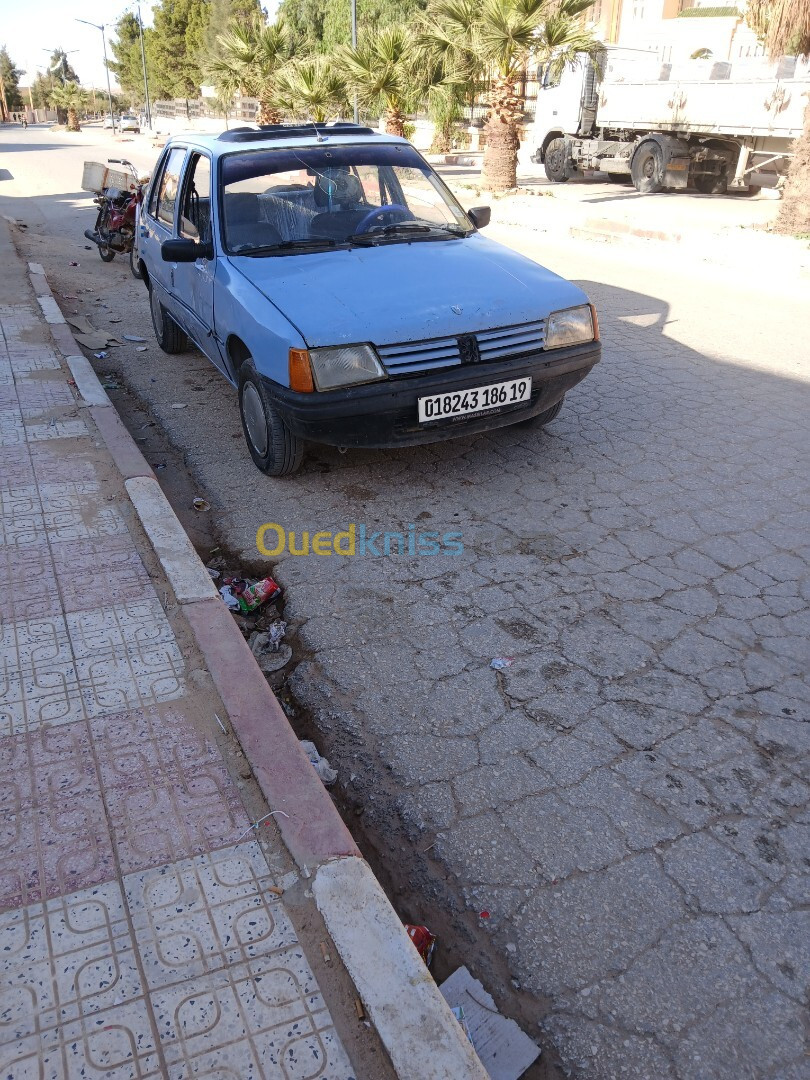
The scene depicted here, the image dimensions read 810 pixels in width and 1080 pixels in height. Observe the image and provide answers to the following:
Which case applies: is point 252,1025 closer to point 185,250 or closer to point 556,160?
point 185,250

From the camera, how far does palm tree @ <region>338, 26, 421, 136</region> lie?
19.0m

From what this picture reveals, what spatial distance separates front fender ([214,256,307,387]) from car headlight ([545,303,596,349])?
4.53ft

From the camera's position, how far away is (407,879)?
7.68ft

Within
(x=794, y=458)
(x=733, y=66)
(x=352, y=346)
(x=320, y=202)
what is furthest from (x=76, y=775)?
(x=733, y=66)

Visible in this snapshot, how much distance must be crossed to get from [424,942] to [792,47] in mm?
12607

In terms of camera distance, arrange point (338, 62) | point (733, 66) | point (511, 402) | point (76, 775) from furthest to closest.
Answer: point (338, 62)
point (733, 66)
point (511, 402)
point (76, 775)

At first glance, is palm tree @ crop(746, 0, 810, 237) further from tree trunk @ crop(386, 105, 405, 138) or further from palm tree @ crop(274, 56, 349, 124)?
Answer: palm tree @ crop(274, 56, 349, 124)

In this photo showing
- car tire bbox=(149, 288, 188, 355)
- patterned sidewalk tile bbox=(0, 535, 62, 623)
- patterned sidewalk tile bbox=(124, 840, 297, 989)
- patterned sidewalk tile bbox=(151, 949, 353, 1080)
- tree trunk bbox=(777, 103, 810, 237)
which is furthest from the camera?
tree trunk bbox=(777, 103, 810, 237)

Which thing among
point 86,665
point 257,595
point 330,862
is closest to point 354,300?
point 257,595

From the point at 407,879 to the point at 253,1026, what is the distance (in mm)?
664

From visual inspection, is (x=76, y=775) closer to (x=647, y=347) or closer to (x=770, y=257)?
(x=647, y=347)

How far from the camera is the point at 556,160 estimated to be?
72.2ft

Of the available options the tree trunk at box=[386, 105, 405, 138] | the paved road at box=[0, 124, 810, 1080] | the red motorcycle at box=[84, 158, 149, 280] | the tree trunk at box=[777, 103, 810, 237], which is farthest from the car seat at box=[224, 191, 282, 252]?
the tree trunk at box=[386, 105, 405, 138]

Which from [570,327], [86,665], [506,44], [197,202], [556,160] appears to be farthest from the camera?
[556,160]
